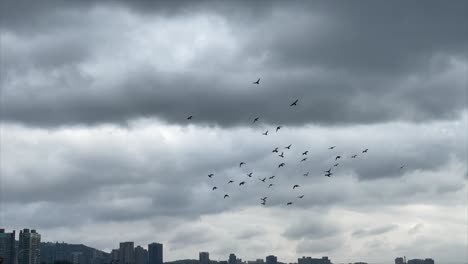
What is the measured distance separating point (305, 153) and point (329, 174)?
5.45 metres

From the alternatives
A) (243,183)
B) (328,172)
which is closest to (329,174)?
(328,172)

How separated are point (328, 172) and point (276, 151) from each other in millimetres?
11374

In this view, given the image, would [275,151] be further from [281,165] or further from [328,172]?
[328,172]

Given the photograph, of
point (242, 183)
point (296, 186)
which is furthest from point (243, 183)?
point (296, 186)

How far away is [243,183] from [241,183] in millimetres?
2219

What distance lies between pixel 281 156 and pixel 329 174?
29.0 feet

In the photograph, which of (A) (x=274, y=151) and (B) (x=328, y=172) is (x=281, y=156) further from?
(B) (x=328, y=172)

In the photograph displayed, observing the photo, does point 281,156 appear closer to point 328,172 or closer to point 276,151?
point 276,151

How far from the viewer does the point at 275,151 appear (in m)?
129

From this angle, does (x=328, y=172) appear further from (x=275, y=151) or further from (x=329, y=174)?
(x=275, y=151)

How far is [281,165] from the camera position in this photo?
429ft

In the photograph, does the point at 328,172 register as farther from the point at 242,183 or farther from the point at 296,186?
the point at 242,183

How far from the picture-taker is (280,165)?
427ft

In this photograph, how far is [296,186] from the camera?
5340 inches
